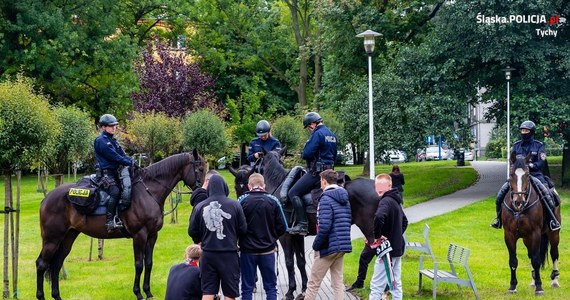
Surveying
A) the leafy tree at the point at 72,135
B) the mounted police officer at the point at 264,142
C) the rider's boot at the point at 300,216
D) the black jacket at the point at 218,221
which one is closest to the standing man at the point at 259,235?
the black jacket at the point at 218,221

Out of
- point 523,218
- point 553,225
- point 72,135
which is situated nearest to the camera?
point 523,218

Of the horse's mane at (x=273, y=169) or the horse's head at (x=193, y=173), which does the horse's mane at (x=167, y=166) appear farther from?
→ the horse's mane at (x=273, y=169)

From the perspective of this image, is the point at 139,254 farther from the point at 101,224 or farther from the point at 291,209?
the point at 291,209

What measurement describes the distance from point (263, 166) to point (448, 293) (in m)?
4.09

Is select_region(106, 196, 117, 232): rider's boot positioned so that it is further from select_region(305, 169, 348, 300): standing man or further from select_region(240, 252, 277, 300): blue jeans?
select_region(305, 169, 348, 300): standing man

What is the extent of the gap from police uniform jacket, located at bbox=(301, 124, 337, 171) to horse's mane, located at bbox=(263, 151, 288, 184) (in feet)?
2.70

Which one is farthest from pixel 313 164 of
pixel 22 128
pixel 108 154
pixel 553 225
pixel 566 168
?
pixel 566 168

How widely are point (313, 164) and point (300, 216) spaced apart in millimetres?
939

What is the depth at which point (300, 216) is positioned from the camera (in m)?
14.0

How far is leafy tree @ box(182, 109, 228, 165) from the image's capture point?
29.5 metres

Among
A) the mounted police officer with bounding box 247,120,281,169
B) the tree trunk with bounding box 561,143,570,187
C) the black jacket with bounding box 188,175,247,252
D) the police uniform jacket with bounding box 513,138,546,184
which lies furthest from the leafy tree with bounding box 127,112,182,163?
the tree trunk with bounding box 561,143,570,187

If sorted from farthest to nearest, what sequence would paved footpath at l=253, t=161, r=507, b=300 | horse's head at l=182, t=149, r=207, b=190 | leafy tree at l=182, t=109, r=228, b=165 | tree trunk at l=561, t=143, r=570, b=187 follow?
tree trunk at l=561, t=143, r=570, b=187, leafy tree at l=182, t=109, r=228, b=165, horse's head at l=182, t=149, r=207, b=190, paved footpath at l=253, t=161, r=507, b=300

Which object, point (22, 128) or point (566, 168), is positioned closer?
point (22, 128)

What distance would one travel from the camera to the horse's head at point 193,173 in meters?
15.4
